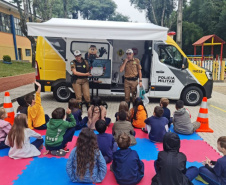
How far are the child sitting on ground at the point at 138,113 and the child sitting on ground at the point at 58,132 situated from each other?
76.4 inches

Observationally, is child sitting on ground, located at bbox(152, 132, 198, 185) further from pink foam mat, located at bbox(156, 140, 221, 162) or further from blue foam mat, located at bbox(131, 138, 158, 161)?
pink foam mat, located at bbox(156, 140, 221, 162)

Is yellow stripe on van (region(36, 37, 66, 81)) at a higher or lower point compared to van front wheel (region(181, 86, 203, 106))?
higher

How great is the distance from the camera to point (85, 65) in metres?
6.95

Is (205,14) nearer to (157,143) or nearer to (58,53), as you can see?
(58,53)

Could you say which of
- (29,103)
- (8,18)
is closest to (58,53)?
(29,103)

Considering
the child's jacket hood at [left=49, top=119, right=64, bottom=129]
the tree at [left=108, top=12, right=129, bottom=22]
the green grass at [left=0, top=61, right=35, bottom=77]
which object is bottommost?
the child's jacket hood at [left=49, top=119, right=64, bottom=129]

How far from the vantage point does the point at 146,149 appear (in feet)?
15.0

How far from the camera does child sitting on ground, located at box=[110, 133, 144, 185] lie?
10.3 feet

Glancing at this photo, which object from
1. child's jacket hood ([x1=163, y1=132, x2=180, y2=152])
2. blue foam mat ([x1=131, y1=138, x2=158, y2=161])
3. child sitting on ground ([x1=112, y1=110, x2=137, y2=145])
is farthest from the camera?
child sitting on ground ([x1=112, y1=110, x2=137, y2=145])

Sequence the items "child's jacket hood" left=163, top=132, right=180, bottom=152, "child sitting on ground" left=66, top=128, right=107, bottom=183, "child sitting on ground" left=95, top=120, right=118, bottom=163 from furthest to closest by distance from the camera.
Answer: "child sitting on ground" left=95, top=120, right=118, bottom=163, "child sitting on ground" left=66, top=128, right=107, bottom=183, "child's jacket hood" left=163, top=132, right=180, bottom=152

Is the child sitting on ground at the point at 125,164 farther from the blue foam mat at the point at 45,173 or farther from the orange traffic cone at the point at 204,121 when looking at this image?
the orange traffic cone at the point at 204,121

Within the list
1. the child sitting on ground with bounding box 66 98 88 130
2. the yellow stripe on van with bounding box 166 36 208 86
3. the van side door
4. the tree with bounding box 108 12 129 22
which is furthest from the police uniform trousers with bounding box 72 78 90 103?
the tree with bounding box 108 12 129 22

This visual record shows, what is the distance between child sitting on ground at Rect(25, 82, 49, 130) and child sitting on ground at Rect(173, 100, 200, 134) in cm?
326

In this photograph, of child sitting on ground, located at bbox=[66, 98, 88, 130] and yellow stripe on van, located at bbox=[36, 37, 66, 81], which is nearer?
child sitting on ground, located at bbox=[66, 98, 88, 130]
